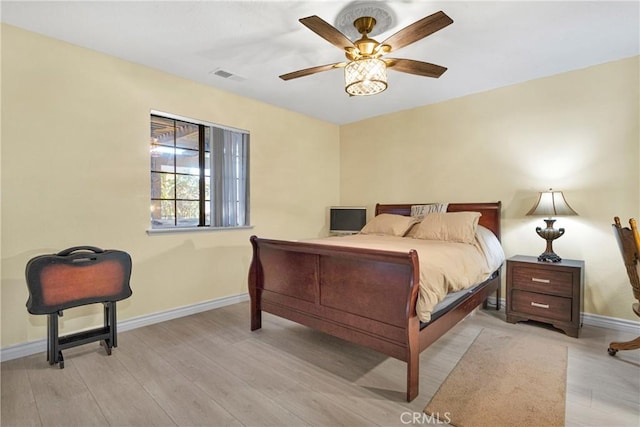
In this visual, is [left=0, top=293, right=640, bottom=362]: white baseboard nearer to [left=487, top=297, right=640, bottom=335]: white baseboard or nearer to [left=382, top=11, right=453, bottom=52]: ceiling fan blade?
[left=487, top=297, right=640, bottom=335]: white baseboard

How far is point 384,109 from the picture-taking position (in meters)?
4.40

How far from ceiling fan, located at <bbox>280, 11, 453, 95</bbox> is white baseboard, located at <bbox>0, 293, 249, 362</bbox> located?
8.69 feet

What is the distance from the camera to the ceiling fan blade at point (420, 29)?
1.74 meters

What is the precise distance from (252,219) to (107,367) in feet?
7.09

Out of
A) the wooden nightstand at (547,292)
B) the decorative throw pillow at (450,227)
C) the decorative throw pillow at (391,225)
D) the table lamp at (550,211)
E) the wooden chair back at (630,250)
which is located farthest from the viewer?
the decorative throw pillow at (391,225)

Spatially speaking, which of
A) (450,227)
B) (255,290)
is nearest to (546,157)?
(450,227)

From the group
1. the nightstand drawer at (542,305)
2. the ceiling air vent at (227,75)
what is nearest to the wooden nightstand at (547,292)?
the nightstand drawer at (542,305)

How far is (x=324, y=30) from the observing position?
188cm

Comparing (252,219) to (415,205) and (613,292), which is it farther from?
(613,292)

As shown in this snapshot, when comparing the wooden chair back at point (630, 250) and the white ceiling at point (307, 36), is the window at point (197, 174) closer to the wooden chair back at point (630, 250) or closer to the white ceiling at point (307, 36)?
the white ceiling at point (307, 36)

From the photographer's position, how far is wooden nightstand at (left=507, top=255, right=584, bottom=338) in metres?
2.74

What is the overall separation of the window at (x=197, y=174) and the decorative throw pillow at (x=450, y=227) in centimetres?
223

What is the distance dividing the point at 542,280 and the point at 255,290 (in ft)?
9.02

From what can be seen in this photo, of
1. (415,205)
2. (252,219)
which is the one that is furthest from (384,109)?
(252,219)
